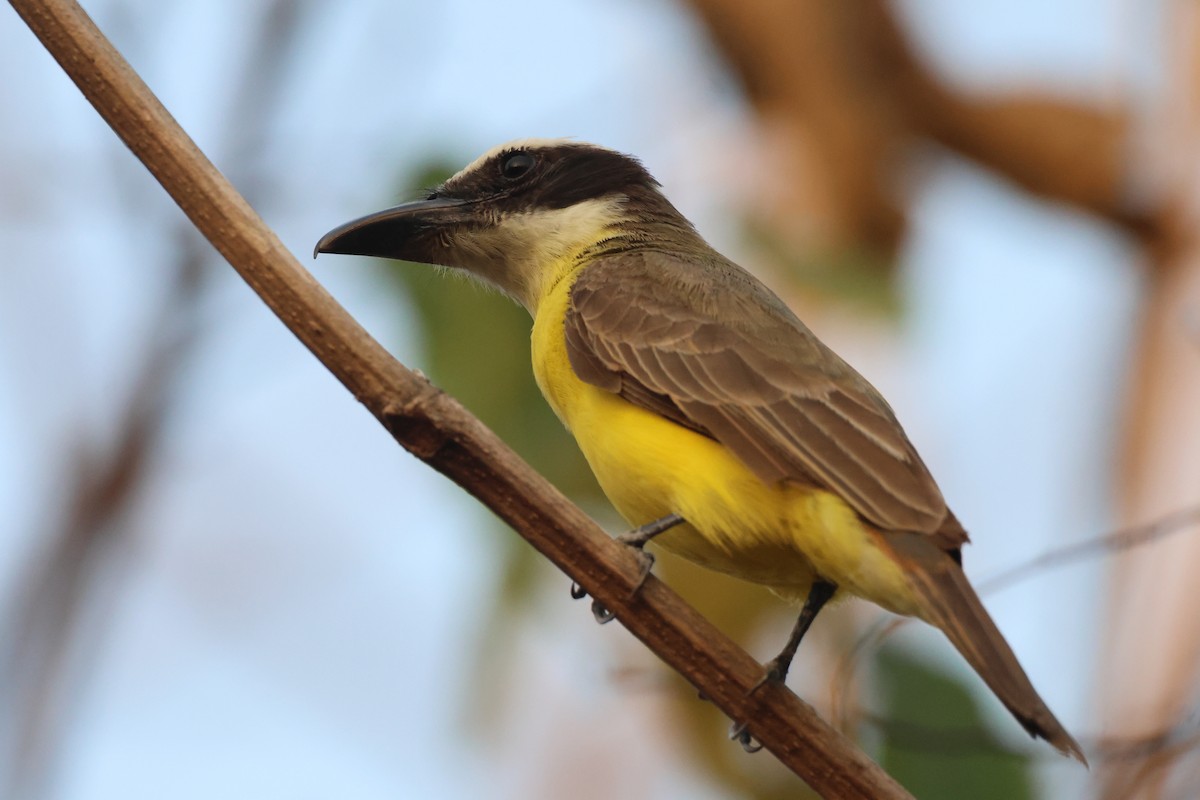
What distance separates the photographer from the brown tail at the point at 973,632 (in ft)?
7.94

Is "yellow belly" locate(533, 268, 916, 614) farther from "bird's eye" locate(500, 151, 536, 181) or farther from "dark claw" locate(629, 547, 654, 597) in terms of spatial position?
"bird's eye" locate(500, 151, 536, 181)

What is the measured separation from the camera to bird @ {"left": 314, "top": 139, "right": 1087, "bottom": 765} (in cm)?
289

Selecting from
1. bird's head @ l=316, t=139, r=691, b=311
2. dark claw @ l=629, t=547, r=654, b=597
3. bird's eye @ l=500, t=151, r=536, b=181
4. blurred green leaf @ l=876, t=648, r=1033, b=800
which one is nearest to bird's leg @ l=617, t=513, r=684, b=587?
dark claw @ l=629, t=547, r=654, b=597

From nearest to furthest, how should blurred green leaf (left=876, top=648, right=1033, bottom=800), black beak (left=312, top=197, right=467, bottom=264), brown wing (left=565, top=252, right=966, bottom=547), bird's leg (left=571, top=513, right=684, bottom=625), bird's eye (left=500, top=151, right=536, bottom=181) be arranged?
1. brown wing (left=565, top=252, right=966, bottom=547)
2. bird's leg (left=571, top=513, right=684, bottom=625)
3. blurred green leaf (left=876, top=648, right=1033, bottom=800)
4. black beak (left=312, top=197, right=467, bottom=264)
5. bird's eye (left=500, top=151, right=536, bottom=181)

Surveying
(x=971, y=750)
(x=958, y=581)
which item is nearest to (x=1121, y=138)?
(x=971, y=750)

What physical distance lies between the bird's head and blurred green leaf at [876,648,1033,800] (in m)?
1.39

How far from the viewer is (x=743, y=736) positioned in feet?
10.9

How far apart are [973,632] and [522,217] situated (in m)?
1.98

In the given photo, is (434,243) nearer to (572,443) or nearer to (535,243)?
(535,243)

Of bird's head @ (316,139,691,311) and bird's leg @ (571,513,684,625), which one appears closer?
bird's leg @ (571,513,684,625)

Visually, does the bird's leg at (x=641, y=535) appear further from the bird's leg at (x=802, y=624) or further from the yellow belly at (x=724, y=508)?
the bird's leg at (x=802, y=624)

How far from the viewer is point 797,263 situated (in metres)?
4.79

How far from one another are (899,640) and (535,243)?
144 cm

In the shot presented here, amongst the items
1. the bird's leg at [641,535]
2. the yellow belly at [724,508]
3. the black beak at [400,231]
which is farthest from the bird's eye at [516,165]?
the bird's leg at [641,535]
